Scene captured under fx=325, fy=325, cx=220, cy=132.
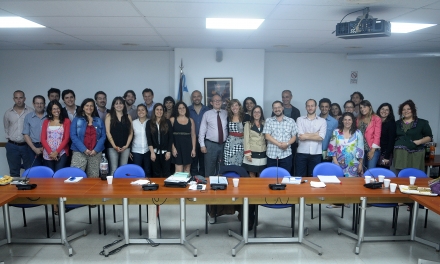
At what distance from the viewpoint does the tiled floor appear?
3389 mm

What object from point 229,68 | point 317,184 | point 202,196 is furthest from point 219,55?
point 202,196

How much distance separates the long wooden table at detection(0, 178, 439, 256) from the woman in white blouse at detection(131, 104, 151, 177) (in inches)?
58.8

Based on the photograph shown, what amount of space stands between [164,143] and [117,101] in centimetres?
97

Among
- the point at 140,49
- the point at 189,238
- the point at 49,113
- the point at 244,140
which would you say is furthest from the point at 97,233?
the point at 140,49

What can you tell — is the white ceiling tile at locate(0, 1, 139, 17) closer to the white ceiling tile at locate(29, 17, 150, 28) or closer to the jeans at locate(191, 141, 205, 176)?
the white ceiling tile at locate(29, 17, 150, 28)

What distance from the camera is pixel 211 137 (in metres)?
5.31

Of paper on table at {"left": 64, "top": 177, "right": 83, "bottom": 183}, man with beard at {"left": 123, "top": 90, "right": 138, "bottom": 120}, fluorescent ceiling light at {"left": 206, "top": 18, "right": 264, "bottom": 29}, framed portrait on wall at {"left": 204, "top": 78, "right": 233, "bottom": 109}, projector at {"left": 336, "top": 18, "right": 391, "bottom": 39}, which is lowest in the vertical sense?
paper on table at {"left": 64, "top": 177, "right": 83, "bottom": 183}

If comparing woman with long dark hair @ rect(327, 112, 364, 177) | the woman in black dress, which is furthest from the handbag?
the woman in black dress

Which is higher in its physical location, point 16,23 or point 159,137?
point 16,23

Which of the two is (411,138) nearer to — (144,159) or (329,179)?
(329,179)

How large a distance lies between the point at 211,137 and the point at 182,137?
0.47 m

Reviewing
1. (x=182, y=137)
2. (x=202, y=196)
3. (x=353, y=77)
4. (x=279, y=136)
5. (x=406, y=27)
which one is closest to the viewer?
(x=202, y=196)

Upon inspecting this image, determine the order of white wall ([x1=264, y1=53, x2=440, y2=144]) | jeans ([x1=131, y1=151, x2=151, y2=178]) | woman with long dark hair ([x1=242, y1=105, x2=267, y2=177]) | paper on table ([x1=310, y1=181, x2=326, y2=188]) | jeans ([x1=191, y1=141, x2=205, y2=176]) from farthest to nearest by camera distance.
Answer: white wall ([x1=264, y1=53, x2=440, y2=144]) < jeans ([x1=191, y1=141, x2=205, y2=176]) < jeans ([x1=131, y1=151, x2=151, y2=178]) < woman with long dark hair ([x1=242, y1=105, x2=267, y2=177]) < paper on table ([x1=310, y1=181, x2=326, y2=188])

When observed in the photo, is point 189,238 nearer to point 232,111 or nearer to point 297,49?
point 232,111
